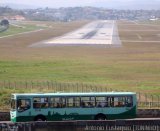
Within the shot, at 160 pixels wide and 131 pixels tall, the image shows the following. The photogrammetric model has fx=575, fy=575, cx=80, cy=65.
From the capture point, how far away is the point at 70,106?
115ft

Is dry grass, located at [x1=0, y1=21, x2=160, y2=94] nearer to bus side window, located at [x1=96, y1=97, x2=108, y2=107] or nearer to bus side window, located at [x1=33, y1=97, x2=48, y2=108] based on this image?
bus side window, located at [x1=96, y1=97, x2=108, y2=107]

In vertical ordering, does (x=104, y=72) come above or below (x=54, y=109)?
below

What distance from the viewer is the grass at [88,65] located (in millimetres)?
62166

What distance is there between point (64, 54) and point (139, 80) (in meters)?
34.9

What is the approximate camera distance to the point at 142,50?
10500 centimetres

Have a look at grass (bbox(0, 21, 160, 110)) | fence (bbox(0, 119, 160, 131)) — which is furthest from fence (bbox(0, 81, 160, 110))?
fence (bbox(0, 119, 160, 131))

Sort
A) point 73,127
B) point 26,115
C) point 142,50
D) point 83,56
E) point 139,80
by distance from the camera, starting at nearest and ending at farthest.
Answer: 1. point 73,127
2. point 26,115
3. point 139,80
4. point 83,56
5. point 142,50

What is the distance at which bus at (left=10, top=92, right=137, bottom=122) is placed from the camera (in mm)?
34688

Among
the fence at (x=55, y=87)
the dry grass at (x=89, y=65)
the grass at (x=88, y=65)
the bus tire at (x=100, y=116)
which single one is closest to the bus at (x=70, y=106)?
the bus tire at (x=100, y=116)

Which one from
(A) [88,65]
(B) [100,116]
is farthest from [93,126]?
(A) [88,65]

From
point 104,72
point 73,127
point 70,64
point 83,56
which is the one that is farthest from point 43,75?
point 73,127

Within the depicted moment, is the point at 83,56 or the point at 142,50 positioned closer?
the point at 83,56

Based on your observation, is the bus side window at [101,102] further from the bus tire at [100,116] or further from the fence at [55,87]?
the fence at [55,87]

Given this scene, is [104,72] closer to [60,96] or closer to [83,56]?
[83,56]
